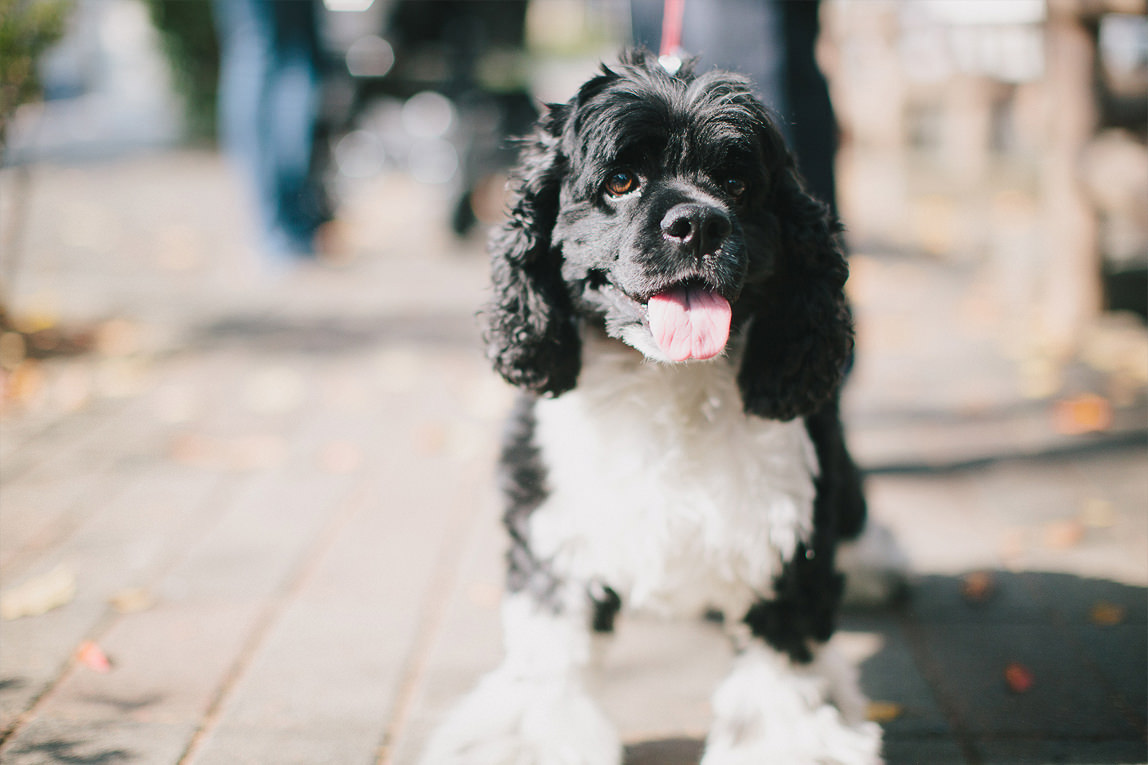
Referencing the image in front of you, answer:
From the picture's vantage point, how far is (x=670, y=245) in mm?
1752

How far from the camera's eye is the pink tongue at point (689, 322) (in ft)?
5.80

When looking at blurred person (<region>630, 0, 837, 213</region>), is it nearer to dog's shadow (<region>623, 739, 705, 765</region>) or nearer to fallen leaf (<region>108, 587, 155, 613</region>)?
dog's shadow (<region>623, 739, 705, 765</region>)

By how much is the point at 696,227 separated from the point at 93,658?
1857 mm

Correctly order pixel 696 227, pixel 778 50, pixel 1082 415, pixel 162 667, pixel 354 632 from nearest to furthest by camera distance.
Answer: pixel 696 227 → pixel 162 667 → pixel 354 632 → pixel 778 50 → pixel 1082 415

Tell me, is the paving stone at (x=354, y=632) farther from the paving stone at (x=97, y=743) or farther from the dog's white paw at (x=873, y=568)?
the dog's white paw at (x=873, y=568)

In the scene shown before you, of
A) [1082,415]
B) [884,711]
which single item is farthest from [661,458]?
[1082,415]

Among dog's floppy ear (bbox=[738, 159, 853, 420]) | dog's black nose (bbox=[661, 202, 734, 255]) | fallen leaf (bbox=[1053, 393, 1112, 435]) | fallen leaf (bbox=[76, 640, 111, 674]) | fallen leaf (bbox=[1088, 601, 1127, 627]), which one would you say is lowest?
fallen leaf (bbox=[1088, 601, 1127, 627])

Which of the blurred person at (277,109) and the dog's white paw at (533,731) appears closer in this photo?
the dog's white paw at (533,731)

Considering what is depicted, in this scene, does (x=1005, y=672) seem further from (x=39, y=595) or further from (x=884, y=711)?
(x=39, y=595)

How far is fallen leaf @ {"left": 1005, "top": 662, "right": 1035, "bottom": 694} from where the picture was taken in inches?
91.4

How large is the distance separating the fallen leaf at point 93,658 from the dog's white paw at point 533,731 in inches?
35.8

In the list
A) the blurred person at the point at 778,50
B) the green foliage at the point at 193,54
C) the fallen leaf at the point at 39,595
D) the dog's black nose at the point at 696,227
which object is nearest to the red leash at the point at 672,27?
the blurred person at the point at 778,50

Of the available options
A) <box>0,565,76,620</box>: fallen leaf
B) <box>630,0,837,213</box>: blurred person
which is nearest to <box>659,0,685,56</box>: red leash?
<box>630,0,837,213</box>: blurred person

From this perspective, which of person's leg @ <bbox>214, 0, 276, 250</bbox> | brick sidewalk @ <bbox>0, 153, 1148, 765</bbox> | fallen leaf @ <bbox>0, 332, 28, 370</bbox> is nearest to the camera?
brick sidewalk @ <bbox>0, 153, 1148, 765</bbox>
